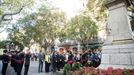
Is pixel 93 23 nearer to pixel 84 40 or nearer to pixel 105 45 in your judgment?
pixel 84 40

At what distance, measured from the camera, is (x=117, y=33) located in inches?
472

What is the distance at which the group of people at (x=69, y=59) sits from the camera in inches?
781

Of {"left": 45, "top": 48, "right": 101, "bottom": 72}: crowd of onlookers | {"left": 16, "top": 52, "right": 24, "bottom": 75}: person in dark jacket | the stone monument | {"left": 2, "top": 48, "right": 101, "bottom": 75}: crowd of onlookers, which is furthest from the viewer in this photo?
{"left": 45, "top": 48, "right": 101, "bottom": 72}: crowd of onlookers

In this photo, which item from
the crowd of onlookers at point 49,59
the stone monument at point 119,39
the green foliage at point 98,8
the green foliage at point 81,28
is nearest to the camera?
the stone monument at point 119,39

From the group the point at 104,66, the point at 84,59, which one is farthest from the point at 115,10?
the point at 84,59

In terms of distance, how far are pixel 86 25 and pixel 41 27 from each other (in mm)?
11217

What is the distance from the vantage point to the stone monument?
11.1m

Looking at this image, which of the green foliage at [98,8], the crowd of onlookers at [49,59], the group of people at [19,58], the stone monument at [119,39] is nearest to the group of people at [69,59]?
the crowd of onlookers at [49,59]

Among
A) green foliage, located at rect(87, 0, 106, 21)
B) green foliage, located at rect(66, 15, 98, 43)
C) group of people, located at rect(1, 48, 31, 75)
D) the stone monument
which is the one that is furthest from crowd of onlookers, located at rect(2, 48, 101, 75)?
green foliage, located at rect(66, 15, 98, 43)

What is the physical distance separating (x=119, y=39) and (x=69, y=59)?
9584 millimetres

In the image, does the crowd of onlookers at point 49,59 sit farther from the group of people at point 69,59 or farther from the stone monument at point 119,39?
the stone monument at point 119,39

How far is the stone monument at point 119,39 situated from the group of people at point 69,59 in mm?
6997

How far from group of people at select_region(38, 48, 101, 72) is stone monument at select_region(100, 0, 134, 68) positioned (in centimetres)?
700

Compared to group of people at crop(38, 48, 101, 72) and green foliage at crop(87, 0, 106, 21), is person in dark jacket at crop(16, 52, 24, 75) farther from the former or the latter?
green foliage at crop(87, 0, 106, 21)
